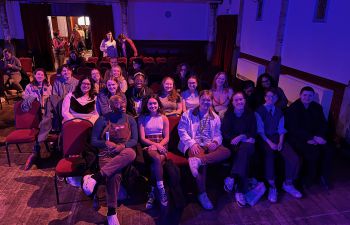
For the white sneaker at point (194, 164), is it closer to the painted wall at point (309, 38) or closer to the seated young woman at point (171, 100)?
the seated young woman at point (171, 100)

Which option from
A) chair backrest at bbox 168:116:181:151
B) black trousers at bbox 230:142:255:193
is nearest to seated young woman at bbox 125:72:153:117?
chair backrest at bbox 168:116:181:151

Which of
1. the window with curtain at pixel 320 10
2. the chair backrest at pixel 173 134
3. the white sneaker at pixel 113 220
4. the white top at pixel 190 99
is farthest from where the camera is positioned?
the window with curtain at pixel 320 10

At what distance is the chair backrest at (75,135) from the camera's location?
3543 millimetres

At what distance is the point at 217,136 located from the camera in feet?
12.0

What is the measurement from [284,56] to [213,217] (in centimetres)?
→ 509

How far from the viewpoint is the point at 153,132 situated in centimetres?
362

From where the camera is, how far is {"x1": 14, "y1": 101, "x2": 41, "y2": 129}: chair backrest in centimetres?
432

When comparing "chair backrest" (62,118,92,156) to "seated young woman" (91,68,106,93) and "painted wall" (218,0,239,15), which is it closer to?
"seated young woman" (91,68,106,93)

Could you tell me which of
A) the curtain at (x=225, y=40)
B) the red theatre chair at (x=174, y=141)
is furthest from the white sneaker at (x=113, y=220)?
the curtain at (x=225, y=40)

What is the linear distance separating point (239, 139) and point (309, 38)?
3654 millimetres

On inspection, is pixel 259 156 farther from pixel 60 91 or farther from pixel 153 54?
pixel 153 54

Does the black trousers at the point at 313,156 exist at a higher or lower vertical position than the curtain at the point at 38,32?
lower

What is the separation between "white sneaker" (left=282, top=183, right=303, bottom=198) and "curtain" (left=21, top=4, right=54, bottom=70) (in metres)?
10.2

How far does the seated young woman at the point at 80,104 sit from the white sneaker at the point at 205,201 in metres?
1.83
